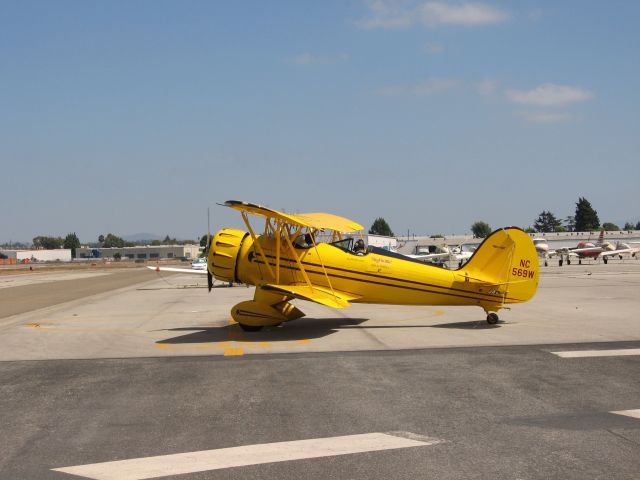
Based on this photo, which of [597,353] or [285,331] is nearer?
[597,353]

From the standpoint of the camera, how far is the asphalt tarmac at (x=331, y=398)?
5.17 m

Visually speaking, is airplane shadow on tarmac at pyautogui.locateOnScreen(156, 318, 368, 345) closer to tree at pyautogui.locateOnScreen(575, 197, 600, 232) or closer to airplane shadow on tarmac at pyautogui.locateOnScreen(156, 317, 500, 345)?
airplane shadow on tarmac at pyautogui.locateOnScreen(156, 317, 500, 345)

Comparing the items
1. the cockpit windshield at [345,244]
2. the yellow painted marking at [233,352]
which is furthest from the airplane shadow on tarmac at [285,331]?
the cockpit windshield at [345,244]

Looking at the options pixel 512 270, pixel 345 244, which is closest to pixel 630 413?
pixel 512 270

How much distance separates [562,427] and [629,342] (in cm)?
673

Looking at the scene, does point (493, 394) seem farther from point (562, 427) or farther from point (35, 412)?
point (35, 412)

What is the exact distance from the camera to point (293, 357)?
1066 cm

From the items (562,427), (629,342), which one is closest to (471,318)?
(629,342)

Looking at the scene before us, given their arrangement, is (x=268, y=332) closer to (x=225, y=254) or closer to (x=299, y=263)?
(x=299, y=263)

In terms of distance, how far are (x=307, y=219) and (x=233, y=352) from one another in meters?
4.89

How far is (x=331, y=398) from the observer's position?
24.5ft

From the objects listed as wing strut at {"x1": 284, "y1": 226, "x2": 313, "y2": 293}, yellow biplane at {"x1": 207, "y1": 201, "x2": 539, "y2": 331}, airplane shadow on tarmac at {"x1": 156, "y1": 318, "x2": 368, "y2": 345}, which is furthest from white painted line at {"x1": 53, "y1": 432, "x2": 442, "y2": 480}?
yellow biplane at {"x1": 207, "y1": 201, "x2": 539, "y2": 331}

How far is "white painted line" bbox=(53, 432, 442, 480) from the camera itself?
4984mm

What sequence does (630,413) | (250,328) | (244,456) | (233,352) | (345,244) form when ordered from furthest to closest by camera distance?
(345,244), (250,328), (233,352), (630,413), (244,456)
